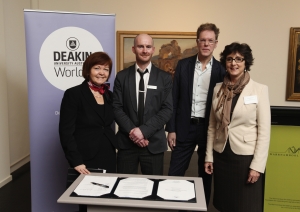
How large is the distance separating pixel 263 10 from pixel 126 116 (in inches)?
134

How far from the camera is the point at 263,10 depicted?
4324 millimetres

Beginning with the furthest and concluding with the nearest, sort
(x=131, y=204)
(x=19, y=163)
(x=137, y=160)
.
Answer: (x=19, y=163) → (x=137, y=160) → (x=131, y=204)

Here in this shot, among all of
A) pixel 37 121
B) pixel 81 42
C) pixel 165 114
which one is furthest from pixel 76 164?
pixel 81 42

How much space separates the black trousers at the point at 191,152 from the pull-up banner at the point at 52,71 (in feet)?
3.13

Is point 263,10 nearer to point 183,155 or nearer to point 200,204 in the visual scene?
point 183,155

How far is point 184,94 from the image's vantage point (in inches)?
93.0

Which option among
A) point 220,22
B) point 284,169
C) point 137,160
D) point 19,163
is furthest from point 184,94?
point 19,163

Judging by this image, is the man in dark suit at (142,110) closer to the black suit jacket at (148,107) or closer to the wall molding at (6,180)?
the black suit jacket at (148,107)

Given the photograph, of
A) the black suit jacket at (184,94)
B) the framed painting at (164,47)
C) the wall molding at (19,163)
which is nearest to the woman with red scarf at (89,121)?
the black suit jacket at (184,94)

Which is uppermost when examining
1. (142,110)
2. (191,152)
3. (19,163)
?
(142,110)

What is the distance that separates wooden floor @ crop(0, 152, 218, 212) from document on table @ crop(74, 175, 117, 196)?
1.80 metres

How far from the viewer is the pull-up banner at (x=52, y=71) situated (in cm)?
244

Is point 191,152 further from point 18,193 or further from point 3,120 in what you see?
point 3,120

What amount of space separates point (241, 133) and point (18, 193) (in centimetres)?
284
